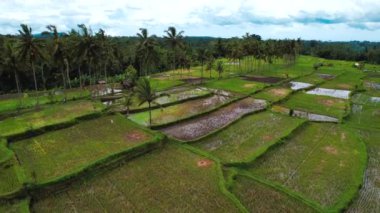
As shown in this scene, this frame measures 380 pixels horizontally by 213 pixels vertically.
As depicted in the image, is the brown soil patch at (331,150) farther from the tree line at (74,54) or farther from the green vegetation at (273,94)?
the tree line at (74,54)

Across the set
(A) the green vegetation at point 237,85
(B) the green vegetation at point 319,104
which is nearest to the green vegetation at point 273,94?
(B) the green vegetation at point 319,104

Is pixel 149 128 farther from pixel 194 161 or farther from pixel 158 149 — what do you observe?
pixel 194 161

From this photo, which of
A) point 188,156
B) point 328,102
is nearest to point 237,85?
point 328,102

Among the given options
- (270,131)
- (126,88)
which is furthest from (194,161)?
(126,88)

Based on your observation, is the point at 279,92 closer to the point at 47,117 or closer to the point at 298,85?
the point at 298,85

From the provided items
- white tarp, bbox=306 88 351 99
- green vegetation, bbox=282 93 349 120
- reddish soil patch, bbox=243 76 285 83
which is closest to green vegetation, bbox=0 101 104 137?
green vegetation, bbox=282 93 349 120

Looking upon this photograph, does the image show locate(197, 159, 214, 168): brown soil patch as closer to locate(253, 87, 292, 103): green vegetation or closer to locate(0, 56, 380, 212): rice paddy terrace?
locate(0, 56, 380, 212): rice paddy terrace
